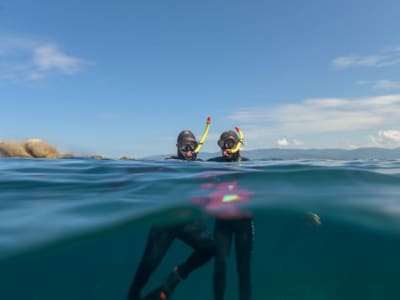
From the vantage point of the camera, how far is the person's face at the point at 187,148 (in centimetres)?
1018

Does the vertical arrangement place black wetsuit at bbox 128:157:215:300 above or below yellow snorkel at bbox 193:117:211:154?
below

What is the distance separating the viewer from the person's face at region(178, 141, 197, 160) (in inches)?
401

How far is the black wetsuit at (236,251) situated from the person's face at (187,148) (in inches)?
100

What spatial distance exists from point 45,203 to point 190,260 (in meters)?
4.62

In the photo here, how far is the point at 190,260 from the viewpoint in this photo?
23.3 feet

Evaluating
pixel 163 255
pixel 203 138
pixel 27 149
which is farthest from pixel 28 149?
pixel 163 255

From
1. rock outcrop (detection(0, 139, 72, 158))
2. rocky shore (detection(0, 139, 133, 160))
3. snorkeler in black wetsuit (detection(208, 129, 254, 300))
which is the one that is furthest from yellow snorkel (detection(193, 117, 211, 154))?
rock outcrop (detection(0, 139, 72, 158))

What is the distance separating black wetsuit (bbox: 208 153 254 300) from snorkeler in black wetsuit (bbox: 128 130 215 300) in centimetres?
35

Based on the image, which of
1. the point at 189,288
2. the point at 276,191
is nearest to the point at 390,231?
the point at 276,191

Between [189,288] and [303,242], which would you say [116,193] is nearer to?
[303,242]

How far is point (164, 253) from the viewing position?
7355mm

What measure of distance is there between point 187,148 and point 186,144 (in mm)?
149

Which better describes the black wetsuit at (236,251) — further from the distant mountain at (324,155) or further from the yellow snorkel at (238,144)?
the distant mountain at (324,155)

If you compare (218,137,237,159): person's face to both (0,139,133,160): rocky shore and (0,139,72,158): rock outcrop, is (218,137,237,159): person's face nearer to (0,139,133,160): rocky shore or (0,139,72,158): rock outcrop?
(0,139,133,160): rocky shore
